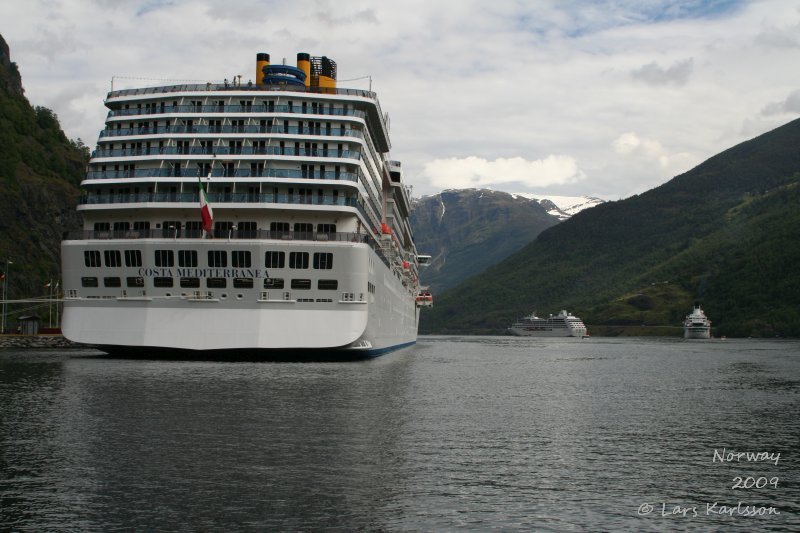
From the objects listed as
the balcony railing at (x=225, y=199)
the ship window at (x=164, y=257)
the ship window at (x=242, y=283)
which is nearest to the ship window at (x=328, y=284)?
the ship window at (x=242, y=283)

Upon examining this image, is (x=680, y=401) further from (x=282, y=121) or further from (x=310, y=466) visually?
(x=282, y=121)

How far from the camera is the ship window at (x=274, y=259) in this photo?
196 ft

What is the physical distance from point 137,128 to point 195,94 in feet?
17.2

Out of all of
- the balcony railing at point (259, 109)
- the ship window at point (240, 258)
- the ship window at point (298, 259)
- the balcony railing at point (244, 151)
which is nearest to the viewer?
the ship window at point (240, 258)

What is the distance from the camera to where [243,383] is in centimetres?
4531

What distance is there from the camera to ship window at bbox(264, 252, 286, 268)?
196ft

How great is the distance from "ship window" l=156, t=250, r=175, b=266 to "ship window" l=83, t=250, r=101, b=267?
4720mm

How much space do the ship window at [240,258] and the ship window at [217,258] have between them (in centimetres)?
52

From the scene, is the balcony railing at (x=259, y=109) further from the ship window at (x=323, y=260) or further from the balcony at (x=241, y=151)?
the ship window at (x=323, y=260)

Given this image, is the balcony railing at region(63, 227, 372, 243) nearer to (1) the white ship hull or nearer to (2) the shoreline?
(1) the white ship hull

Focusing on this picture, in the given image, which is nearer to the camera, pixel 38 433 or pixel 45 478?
pixel 45 478

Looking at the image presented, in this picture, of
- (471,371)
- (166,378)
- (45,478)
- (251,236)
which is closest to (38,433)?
(45,478)

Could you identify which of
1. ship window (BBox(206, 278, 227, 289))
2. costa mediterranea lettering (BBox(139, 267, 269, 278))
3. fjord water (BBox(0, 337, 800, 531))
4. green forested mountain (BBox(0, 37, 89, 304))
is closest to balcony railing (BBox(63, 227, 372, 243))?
costa mediterranea lettering (BBox(139, 267, 269, 278))

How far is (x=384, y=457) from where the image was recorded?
81.7ft
